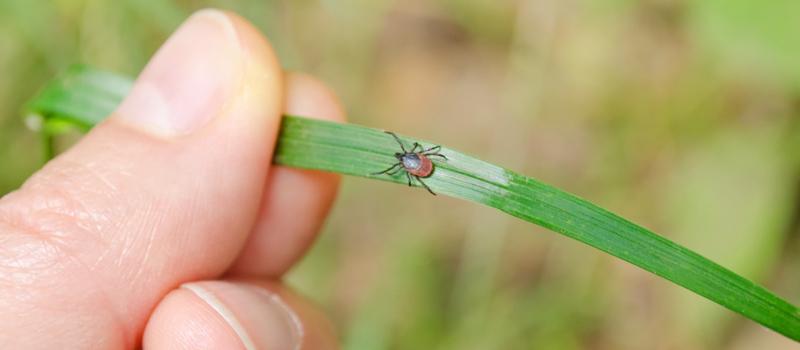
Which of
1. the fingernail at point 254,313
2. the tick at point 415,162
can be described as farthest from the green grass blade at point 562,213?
the fingernail at point 254,313

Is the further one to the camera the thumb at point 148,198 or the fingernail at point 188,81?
the fingernail at point 188,81

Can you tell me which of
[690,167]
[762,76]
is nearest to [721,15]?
[762,76]

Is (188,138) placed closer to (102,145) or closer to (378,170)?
(102,145)

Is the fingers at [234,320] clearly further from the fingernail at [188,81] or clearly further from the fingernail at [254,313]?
the fingernail at [188,81]

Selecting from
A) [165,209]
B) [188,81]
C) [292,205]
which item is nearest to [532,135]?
[292,205]

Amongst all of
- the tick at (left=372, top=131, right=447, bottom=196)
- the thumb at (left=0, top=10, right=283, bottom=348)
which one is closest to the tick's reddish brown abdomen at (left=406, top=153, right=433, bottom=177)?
the tick at (left=372, top=131, right=447, bottom=196)

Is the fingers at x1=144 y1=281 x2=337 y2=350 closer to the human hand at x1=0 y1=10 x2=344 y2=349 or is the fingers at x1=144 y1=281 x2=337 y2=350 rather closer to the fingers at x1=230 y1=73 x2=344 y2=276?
the human hand at x1=0 y1=10 x2=344 y2=349

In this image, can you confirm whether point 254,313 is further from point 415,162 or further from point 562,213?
A: point 562,213

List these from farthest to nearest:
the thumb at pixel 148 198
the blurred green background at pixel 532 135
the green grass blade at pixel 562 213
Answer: the blurred green background at pixel 532 135 → the thumb at pixel 148 198 → the green grass blade at pixel 562 213
